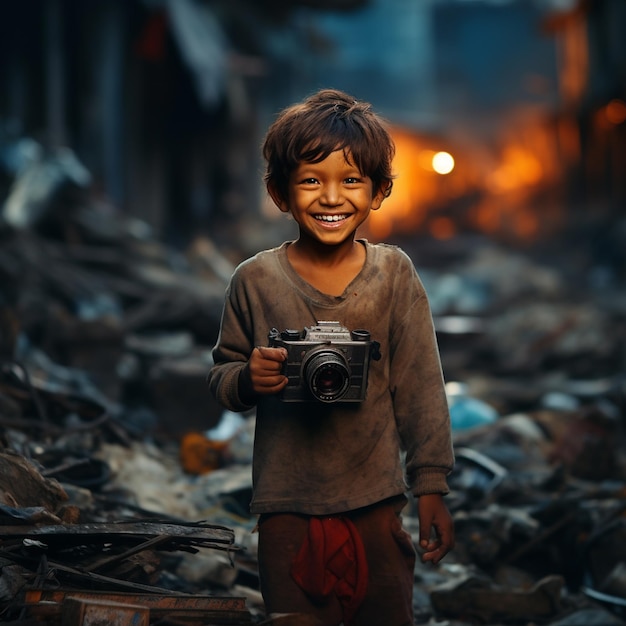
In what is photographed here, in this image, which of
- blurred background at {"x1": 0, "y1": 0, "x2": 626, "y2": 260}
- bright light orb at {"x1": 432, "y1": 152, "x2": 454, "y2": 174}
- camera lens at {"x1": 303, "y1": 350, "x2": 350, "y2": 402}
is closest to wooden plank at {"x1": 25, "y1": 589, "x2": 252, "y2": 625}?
camera lens at {"x1": 303, "y1": 350, "x2": 350, "y2": 402}

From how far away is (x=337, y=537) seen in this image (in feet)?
8.64

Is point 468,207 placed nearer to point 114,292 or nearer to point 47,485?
point 114,292

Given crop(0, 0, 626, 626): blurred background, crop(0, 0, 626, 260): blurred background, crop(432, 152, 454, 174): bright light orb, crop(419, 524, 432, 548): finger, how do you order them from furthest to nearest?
crop(0, 0, 626, 260): blurred background < crop(432, 152, 454, 174): bright light orb < crop(0, 0, 626, 626): blurred background < crop(419, 524, 432, 548): finger

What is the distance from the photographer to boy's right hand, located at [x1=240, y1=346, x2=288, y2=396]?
97.7 inches

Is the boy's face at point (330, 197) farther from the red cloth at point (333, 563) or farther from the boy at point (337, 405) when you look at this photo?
the red cloth at point (333, 563)

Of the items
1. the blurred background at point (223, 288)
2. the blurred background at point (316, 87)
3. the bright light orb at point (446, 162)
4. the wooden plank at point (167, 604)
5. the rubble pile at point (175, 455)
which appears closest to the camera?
the wooden plank at point (167, 604)

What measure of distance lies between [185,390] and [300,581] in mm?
3898

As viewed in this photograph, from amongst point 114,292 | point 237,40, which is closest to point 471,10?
point 237,40

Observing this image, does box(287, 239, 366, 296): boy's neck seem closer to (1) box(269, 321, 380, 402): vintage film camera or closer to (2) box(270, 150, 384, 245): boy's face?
(2) box(270, 150, 384, 245): boy's face

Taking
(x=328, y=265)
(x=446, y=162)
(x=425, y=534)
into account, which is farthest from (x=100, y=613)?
(x=446, y=162)

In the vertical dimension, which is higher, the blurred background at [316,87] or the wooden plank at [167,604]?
the blurred background at [316,87]

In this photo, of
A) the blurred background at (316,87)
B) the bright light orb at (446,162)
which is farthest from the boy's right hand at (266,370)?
the bright light orb at (446,162)

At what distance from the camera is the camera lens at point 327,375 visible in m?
2.45

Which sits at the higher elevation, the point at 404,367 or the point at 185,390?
the point at 185,390
